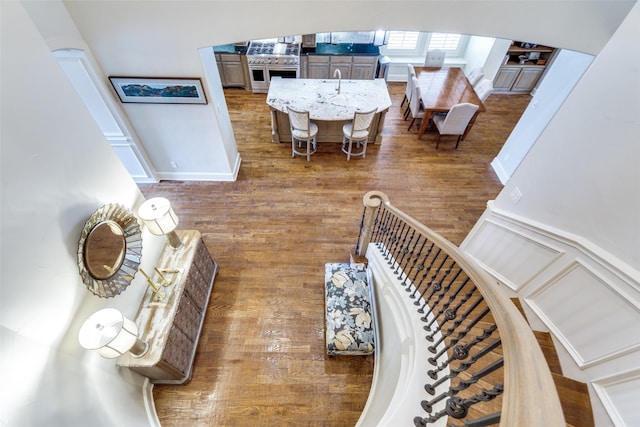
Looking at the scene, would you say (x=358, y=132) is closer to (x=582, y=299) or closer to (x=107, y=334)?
(x=582, y=299)

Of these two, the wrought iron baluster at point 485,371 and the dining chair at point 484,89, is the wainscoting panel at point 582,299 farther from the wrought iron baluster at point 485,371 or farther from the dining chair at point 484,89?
the dining chair at point 484,89

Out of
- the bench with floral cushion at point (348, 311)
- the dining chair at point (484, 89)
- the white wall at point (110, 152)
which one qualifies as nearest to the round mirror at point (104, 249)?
the white wall at point (110, 152)

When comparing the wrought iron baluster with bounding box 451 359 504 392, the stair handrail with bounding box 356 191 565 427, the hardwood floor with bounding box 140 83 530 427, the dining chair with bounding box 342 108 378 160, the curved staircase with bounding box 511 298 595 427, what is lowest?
the hardwood floor with bounding box 140 83 530 427

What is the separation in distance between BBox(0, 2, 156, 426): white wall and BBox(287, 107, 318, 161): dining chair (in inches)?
115

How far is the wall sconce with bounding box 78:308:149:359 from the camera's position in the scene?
178cm

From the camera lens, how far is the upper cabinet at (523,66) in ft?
20.7

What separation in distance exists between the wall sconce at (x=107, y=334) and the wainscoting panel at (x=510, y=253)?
3321 mm

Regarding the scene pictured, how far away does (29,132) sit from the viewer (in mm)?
1613

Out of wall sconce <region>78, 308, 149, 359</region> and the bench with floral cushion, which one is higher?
wall sconce <region>78, 308, 149, 359</region>

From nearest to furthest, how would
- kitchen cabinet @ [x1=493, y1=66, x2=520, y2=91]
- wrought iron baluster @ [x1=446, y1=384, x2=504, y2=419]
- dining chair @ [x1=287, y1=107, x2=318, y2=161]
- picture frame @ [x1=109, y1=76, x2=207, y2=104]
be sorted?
wrought iron baluster @ [x1=446, y1=384, x2=504, y2=419]
picture frame @ [x1=109, y1=76, x2=207, y2=104]
dining chair @ [x1=287, y1=107, x2=318, y2=161]
kitchen cabinet @ [x1=493, y1=66, x2=520, y2=91]

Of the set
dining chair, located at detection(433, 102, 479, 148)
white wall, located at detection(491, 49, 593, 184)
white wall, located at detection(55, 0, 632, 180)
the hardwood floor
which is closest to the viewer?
the hardwood floor

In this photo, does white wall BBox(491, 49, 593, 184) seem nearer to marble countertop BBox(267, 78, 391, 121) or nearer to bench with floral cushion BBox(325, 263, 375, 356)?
marble countertop BBox(267, 78, 391, 121)

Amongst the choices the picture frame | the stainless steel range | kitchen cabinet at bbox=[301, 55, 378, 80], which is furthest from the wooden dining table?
the picture frame

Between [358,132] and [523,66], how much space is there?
4822 mm
